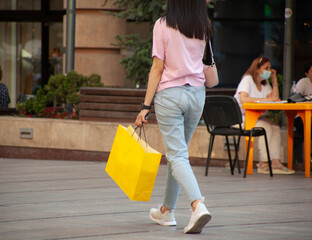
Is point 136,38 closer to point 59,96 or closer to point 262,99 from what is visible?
point 59,96

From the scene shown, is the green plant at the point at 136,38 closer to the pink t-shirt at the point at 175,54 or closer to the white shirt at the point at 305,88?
the white shirt at the point at 305,88

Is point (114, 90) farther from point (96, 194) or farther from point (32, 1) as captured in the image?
point (32, 1)

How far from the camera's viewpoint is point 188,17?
5.60m

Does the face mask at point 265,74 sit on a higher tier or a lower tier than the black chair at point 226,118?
higher

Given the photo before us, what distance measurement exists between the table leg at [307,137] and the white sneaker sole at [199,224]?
4391 mm

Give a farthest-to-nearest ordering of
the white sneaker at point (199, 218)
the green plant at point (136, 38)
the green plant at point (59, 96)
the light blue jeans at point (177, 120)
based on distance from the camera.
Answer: the green plant at point (136, 38), the green plant at point (59, 96), the light blue jeans at point (177, 120), the white sneaker at point (199, 218)

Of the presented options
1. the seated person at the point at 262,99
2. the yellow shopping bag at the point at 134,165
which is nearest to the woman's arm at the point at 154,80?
the yellow shopping bag at the point at 134,165

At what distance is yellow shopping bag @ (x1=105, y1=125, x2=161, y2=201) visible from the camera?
5.61 meters

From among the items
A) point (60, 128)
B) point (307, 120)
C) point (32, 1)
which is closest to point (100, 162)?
point (60, 128)

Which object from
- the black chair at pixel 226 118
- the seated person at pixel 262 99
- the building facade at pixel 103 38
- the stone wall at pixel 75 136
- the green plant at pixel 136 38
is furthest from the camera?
the building facade at pixel 103 38

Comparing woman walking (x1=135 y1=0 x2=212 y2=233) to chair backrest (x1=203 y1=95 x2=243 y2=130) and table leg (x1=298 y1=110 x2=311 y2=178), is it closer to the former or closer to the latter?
chair backrest (x1=203 y1=95 x2=243 y2=130)

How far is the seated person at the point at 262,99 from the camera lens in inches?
397

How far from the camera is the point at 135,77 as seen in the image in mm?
14008

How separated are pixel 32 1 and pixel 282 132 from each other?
9763 millimetres
